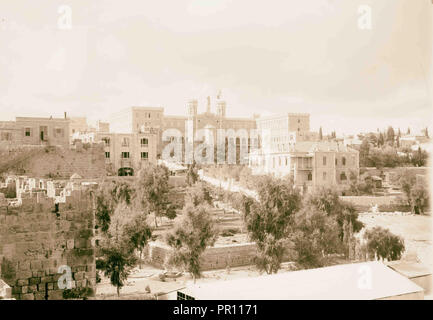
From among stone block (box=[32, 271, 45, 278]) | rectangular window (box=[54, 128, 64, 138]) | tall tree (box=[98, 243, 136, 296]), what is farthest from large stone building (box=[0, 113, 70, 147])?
stone block (box=[32, 271, 45, 278])

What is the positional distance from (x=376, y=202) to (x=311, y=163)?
1.15 meters

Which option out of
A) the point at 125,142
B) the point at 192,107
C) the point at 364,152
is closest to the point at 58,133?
the point at 125,142

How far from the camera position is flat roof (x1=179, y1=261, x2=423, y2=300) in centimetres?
369

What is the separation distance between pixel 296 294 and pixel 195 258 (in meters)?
1.61

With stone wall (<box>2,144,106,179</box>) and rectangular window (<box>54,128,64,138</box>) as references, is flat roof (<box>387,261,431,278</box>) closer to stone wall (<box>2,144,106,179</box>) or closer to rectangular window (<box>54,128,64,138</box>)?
stone wall (<box>2,144,106,179</box>)

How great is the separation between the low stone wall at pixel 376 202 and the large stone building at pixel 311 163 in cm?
28

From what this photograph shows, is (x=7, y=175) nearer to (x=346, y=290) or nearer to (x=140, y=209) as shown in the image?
(x=140, y=209)

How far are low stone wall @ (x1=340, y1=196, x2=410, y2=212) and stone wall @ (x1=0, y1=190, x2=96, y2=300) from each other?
11.8ft

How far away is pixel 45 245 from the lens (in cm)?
364

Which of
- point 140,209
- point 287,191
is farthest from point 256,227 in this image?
point 140,209

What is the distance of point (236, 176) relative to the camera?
578 cm

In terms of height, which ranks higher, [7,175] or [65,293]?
[7,175]

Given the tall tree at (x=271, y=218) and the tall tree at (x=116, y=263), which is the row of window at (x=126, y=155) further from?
the tall tree at (x=271, y=218)

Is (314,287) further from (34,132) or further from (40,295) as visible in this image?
(34,132)
